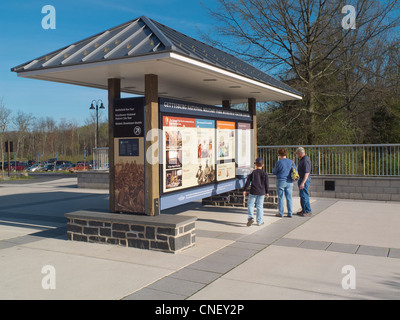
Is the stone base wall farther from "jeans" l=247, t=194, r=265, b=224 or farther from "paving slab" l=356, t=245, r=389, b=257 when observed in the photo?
"paving slab" l=356, t=245, r=389, b=257

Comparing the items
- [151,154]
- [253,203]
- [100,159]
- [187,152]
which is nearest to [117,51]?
[151,154]

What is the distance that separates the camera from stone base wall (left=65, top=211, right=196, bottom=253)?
6834 mm

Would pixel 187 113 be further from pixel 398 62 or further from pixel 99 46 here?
pixel 398 62

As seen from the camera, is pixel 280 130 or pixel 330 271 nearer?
pixel 330 271

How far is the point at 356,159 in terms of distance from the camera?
14.1 metres

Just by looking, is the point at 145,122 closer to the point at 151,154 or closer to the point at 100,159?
the point at 151,154

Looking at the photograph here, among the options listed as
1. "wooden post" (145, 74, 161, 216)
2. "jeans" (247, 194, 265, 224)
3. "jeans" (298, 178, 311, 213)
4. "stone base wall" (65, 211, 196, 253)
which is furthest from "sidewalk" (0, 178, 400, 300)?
"wooden post" (145, 74, 161, 216)

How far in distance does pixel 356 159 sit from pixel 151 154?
31.0ft

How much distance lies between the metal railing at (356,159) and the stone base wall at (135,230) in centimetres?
880

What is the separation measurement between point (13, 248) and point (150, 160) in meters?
3.08

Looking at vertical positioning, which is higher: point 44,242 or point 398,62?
point 398,62

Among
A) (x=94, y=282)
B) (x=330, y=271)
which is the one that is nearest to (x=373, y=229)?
(x=330, y=271)

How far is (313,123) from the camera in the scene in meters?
18.8

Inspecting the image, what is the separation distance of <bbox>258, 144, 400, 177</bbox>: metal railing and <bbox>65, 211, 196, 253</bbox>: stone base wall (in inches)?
346
